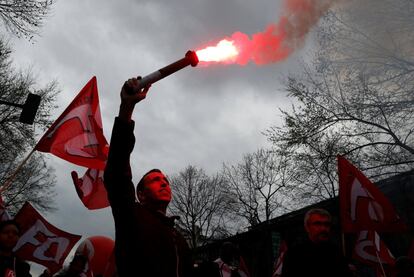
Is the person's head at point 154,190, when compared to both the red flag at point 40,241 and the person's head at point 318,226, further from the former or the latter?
the red flag at point 40,241

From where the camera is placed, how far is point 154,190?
2629 millimetres

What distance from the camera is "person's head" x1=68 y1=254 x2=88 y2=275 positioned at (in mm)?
6094

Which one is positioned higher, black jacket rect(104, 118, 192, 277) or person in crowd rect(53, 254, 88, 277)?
person in crowd rect(53, 254, 88, 277)

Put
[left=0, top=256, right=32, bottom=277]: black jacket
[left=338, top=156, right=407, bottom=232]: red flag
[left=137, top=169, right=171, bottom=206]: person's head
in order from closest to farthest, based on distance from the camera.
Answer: [left=137, top=169, right=171, bottom=206]: person's head
[left=0, top=256, right=32, bottom=277]: black jacket
[left=338, top=156, right=407, bottom=232]: red flag

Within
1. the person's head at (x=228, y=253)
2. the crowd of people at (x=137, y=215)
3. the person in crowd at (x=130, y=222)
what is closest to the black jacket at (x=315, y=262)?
the crowd of people at (x=137, y=215)

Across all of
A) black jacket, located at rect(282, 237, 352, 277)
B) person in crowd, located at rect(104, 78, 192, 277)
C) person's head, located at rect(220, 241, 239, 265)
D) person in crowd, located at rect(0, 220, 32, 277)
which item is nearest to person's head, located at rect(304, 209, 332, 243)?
black jacket, located at rect(282, 237, 352, 277)

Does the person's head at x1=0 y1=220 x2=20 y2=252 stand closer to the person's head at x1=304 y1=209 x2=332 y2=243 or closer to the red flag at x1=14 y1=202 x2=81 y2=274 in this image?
the red flag at x1=14 y1=202 x2=81 y2=274

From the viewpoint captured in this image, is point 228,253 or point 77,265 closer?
point 77,265

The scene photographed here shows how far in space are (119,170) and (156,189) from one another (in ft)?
1.42

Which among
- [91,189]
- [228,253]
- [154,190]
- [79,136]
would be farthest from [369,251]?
[154,190]

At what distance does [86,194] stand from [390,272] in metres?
5.85

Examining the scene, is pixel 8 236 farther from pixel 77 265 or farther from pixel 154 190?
pixel 154 190

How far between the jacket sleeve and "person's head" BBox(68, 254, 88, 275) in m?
4.39

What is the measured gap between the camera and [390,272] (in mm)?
7863
